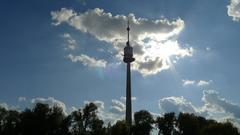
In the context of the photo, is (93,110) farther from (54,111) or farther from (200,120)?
(200,120)

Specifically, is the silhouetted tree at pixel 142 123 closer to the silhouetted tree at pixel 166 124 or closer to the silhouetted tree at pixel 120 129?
the silhouetted tree at pixel 166 124

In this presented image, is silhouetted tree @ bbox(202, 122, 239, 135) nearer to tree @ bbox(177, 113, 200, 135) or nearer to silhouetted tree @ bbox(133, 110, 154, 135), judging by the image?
tree @ bbox(177, 113, 200, 135)

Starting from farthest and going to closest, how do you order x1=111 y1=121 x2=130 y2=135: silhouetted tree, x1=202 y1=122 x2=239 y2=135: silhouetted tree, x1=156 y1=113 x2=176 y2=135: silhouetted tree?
x1=156 y1=113 x2=176 y2=135: silhouetted tree < x1=111 y1=121 x2=130 y2=135: silhouetted tree < x1=202 y1=122 x2=239 y2=135: silhouetted tree

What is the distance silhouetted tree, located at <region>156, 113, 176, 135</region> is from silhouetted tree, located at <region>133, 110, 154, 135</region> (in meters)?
5.12

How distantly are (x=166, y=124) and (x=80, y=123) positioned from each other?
2601cm

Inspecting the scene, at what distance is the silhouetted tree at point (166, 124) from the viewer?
125438mm

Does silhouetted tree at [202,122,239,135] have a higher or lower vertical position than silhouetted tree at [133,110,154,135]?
lower

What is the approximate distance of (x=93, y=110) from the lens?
126188 millimetres

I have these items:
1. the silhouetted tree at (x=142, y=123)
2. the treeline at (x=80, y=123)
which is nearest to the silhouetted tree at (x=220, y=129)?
the treeline at (x=80, y=123)

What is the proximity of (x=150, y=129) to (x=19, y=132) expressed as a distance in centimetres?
4007

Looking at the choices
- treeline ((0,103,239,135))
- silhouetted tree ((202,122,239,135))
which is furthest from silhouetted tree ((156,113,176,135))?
silhouetted tree ((202,122,239,135))

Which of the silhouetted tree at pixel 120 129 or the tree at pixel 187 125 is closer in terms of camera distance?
the silhouetted tree at pixel 120 129

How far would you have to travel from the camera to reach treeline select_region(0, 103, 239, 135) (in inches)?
4574

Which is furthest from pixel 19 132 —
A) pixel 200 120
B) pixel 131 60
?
pixel 131 60
